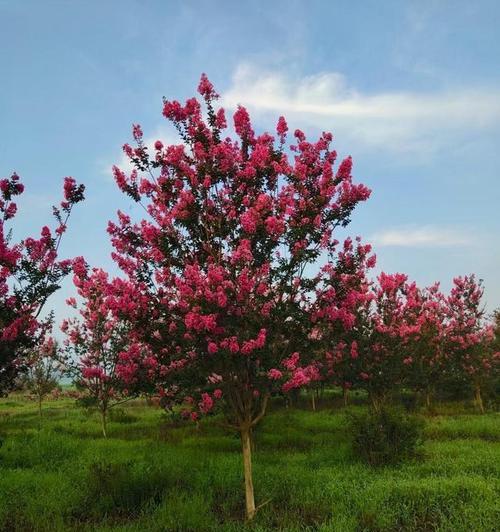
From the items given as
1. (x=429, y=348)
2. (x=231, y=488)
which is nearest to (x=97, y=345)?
(x=231, y=488)

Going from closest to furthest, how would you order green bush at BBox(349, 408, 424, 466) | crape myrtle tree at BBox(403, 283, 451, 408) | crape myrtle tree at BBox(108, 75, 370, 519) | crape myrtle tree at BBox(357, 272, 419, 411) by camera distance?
crape myrtle tree at BBox(108, 75, 370, 519) < green bush at BBox(349, 408, 424, 466) < crape myrtle tree at BBox(357, 272, 419, 411) < crape myrtle tree at BBox(403, 283, 451, 408)

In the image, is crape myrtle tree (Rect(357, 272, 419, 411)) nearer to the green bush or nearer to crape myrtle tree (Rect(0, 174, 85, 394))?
the green bush

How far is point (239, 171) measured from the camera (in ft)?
24.3

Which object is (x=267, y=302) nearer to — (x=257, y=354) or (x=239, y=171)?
(x=257, y=354)

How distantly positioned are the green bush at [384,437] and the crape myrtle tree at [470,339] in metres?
14.7

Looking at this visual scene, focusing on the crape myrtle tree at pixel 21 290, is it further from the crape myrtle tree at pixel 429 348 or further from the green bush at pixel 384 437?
the crape myrtle tree at pixel 429 348

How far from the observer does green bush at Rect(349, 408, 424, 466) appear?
10961 millimetres

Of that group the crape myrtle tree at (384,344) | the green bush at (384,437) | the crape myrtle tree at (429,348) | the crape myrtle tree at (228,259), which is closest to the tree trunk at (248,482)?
the crape myrtle tree at (228,259)

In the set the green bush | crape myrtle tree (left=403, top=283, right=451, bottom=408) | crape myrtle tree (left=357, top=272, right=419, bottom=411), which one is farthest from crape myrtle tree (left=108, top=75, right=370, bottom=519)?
crape myrtle tree (left=403, top=283, right=451, bottom=408)

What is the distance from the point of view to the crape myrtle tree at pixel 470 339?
24.6 metres

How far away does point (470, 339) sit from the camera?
80.4 ft

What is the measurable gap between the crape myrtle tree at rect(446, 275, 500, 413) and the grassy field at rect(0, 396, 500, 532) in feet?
40.7

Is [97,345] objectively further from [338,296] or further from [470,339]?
[470,339]

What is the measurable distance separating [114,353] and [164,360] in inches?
366
